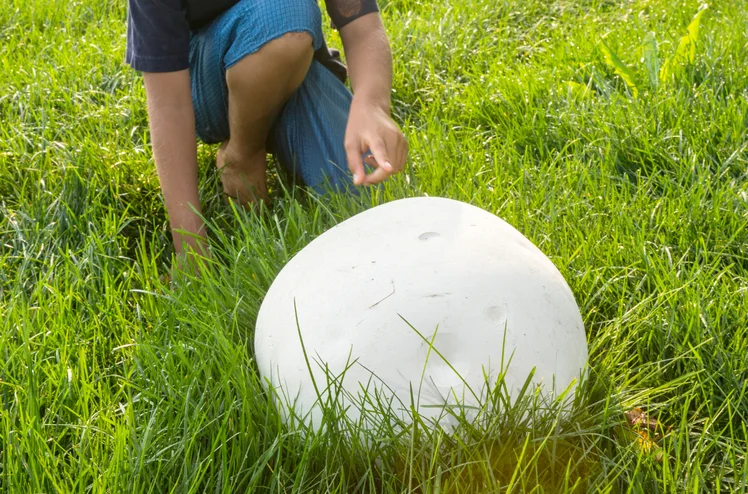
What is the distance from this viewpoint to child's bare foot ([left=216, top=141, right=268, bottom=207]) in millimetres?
2422

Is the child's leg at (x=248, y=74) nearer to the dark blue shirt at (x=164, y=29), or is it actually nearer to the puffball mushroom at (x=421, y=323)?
the dark blue shirt at (x=164, y=29)

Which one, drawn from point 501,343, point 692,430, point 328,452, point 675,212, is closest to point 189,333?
point 328,452

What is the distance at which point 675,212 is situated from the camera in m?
1.97

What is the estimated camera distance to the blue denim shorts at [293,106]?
2219 millimetres

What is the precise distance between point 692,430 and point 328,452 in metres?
0.74

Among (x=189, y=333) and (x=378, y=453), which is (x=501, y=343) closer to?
(x=378, y=453)

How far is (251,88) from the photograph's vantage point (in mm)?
2178

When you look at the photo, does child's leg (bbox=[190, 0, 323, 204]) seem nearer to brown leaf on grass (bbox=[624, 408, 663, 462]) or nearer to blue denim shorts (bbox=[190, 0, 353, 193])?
blue denim shorts (bbox=[190, 0, 353, 193])

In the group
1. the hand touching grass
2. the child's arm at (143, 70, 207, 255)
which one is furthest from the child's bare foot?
the hand touching grass

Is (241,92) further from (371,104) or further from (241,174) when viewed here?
(371,104)

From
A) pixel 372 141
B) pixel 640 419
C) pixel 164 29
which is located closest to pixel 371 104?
pixel 372 141

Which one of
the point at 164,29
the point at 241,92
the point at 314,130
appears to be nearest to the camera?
the point at 164,29

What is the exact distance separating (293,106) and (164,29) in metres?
0.51

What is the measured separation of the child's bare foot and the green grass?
77 millimetres
